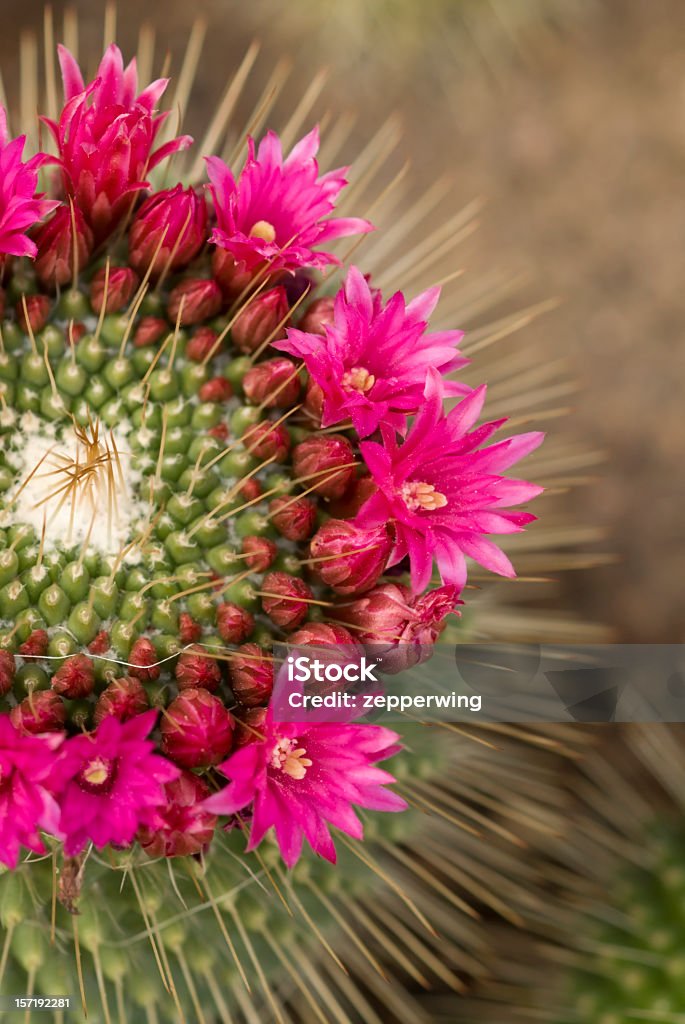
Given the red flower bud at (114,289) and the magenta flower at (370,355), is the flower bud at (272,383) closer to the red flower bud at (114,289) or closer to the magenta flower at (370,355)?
the magenta flower at (370,355)

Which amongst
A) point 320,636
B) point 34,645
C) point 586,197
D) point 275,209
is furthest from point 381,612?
point 586,197

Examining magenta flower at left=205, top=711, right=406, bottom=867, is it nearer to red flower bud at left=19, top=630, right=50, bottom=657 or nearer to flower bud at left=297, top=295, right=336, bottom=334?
red flower bud at left=19, top=630, right=50, bottom=657

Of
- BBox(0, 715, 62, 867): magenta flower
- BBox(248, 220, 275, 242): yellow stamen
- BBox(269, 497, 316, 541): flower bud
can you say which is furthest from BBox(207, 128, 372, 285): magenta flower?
BBox(0, 715, 62, 867): magenta flower

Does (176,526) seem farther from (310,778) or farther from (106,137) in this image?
(106,137)

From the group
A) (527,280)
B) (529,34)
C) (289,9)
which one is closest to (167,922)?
(527,280)

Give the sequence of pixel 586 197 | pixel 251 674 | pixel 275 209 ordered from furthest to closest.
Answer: pixel 586 197
pixel 275 209
pixel 251 674

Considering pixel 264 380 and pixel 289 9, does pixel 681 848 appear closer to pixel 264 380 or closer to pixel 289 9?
pixel 264 380
